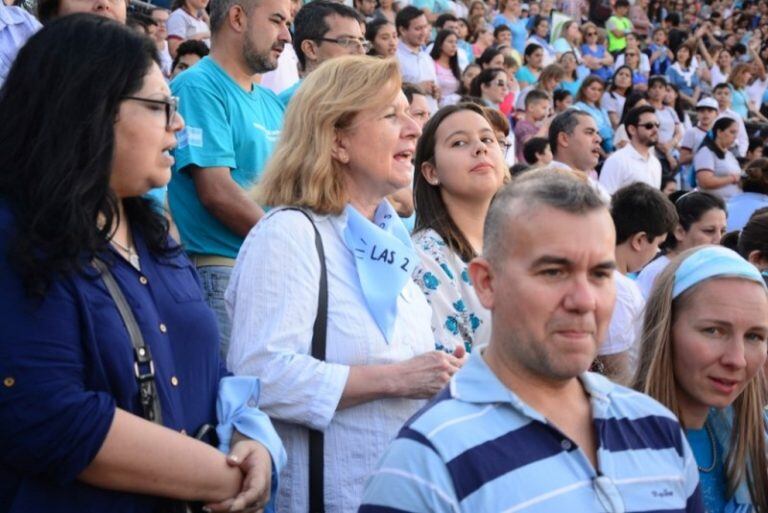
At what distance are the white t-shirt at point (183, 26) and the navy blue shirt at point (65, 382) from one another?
26.8 ft

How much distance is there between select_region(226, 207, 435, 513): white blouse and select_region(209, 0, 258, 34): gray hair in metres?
1.79

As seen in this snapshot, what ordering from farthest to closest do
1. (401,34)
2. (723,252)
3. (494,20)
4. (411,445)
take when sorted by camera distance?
(494,20) < (401,34) < (723,252) < (411,445)

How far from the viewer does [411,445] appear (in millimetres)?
1927

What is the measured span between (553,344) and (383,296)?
106 cm

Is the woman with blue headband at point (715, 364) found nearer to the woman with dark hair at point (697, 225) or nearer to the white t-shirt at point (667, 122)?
the woman with dark hair at point (697, 225)

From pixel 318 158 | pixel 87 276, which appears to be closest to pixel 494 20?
pixel 318 158

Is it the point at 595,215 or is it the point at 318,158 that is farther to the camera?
the point at 318,158

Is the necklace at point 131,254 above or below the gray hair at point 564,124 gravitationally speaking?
above

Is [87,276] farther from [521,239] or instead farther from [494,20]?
[494,20]

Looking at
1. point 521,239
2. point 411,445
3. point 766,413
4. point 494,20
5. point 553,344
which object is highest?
point 521,239

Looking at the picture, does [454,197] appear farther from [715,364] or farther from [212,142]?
[715,364]

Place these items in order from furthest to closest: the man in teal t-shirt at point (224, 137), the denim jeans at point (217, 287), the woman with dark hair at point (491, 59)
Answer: the woman with dark hair at point (491, 59), the man in teal t-shirt at point (224, 137), the denim jeans at point (217, 287)

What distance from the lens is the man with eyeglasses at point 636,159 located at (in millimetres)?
10227

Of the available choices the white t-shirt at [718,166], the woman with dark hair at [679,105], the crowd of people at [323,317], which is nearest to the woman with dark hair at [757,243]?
the crowd of people at [323,317]
